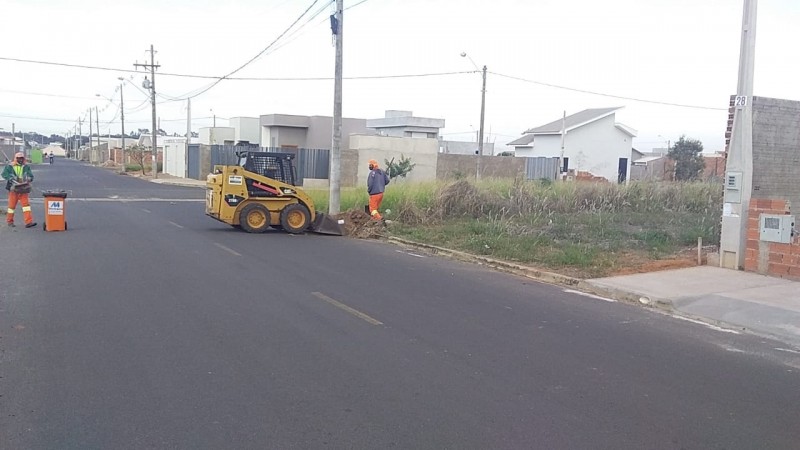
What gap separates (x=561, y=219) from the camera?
20406mm

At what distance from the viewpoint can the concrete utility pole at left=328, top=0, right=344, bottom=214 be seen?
21.4m

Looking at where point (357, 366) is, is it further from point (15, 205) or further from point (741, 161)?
point (15, 205)

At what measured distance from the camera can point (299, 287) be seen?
36.0ft

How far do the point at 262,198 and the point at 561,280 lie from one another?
9.19 metres

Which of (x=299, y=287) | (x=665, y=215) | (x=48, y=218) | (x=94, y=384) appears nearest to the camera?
(x=94, y=384)

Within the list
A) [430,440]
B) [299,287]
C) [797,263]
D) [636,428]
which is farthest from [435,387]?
[797,263]

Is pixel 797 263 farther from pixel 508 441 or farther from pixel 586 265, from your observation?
pixel 508 441

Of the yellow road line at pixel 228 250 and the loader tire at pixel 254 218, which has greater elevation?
the loader tire at pixel 254 218

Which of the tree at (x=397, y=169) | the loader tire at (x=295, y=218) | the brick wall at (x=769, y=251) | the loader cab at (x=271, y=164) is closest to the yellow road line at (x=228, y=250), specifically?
the loader tire at (x=295, y=218)

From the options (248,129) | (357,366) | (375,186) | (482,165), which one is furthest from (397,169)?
(357,366)

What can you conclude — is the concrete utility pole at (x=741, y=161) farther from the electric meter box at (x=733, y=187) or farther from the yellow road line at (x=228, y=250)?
the yellow road line at (x=228, y=250)

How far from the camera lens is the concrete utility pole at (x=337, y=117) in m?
21.4

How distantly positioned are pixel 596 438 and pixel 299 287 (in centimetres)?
641

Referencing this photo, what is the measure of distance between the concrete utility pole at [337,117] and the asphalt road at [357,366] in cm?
903
